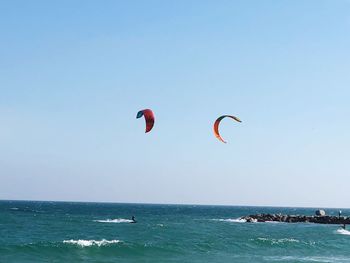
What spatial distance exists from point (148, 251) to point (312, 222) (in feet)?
154

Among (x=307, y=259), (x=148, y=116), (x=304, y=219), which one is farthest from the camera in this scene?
(x=304, y=219)

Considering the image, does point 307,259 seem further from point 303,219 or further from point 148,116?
point 303,219

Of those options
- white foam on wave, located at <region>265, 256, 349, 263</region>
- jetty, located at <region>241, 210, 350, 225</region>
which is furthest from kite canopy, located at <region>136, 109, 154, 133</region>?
jetty, located at <region>241, 210, 350, 225</region>

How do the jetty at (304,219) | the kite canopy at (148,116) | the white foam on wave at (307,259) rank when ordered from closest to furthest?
the kite canopy at (148,116)
the white foam on wave at (307,259)
the jetty at (304,219)

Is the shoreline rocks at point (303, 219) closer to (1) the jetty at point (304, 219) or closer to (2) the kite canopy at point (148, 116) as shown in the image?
(1) the jetty at point (304, 219)

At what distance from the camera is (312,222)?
75812 mm

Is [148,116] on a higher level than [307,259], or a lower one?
higher

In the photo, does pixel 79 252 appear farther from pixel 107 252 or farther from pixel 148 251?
pixel 148 251

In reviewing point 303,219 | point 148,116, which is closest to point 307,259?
point 148,116

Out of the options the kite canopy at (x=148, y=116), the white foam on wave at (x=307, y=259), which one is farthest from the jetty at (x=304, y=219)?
the kite canopy at (x=148, y=116)

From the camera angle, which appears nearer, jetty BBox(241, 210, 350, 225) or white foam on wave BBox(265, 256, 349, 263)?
white foam on wave BBox(265, 256, 349, 263)

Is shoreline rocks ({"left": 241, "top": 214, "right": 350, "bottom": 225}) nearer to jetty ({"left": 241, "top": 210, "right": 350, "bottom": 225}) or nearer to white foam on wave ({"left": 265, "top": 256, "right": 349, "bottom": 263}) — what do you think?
jetty ({"left": 241, "top": 210, "right": 350, "bottom": 225})

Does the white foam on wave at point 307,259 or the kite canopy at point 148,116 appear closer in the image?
the kite canopy at point 148,116

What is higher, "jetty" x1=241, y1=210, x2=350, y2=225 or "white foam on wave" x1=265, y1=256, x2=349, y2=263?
"jetty" x1=241, y1=210, x2=350, y2=225
